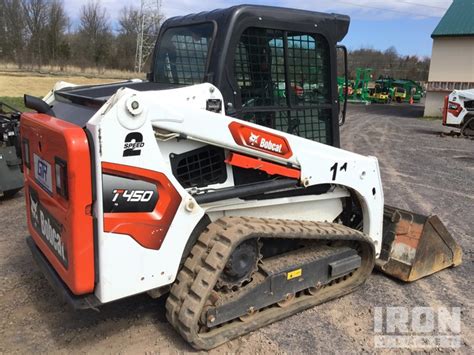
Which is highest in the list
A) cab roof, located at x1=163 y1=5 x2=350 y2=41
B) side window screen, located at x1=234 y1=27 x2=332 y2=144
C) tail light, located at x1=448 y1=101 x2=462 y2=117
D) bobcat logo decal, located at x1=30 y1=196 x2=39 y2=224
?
cab roof, located at x1=163 y1=5 x2=350 y2=41

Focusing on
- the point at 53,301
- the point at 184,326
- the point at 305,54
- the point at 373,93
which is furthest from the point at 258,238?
the point at 373,93

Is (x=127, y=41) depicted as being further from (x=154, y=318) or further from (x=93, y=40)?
(x=154, y=318)

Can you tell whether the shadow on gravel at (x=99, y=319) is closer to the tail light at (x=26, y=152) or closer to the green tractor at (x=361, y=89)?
the tail light at (x=26, y=152)

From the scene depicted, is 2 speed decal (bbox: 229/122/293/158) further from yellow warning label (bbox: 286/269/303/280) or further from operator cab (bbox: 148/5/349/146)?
yellow warning label (bbox: 286/269/303/280)

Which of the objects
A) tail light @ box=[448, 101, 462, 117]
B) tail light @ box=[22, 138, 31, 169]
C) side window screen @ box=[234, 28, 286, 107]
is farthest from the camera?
tail light @ box=[448, 101, 462, 117]

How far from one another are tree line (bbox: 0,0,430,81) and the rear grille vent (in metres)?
49.4

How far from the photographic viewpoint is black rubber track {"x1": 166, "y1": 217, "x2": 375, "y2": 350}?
115 inches

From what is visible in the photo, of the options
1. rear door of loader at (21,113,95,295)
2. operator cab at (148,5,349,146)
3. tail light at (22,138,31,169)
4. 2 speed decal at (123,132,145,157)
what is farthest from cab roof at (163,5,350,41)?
tail light at (22,138,31,169)

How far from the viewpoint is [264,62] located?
346 centimetres

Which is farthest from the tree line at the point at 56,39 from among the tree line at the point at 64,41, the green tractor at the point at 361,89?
the green tractor at the point at 361,89

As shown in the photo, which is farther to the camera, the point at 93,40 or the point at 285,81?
the point at 93,40

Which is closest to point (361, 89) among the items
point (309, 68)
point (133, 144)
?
point (309, 68)

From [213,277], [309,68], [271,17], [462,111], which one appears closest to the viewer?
[213,277]

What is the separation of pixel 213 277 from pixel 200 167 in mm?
720
